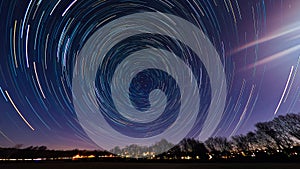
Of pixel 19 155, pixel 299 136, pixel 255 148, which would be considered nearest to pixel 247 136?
pixel 255 148

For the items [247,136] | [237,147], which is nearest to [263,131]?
[247,136]

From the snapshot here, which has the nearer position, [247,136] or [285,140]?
[285,140]

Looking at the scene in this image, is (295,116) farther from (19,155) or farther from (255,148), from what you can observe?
(19,155)

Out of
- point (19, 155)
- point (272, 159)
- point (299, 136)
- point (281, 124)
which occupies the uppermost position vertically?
point (19, 155)

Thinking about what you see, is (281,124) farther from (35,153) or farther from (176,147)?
(35,153)

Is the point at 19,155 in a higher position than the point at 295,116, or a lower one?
higher

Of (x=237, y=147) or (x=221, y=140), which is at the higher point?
Answer: (x=221, y=140)

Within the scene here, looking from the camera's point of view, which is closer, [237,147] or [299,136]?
[299,136]

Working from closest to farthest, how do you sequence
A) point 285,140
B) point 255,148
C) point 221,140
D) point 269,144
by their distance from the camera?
point 285,140, point 269,144, point 255,148, point 221,140

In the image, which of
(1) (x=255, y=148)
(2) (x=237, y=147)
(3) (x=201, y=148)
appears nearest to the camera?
(1) (x=255, y=148)
